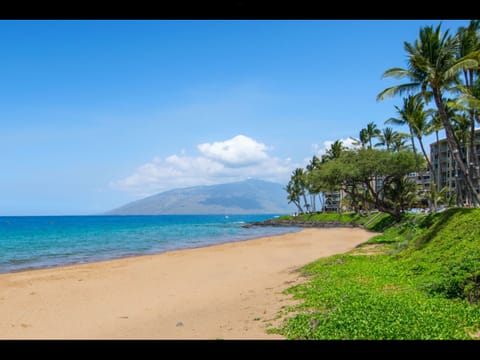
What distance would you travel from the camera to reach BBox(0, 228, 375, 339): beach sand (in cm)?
751

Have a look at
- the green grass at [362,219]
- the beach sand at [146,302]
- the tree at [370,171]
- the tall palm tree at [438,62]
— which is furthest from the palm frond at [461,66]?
the green grass at [362,219]

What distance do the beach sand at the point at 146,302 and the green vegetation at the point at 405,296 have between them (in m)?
0.88

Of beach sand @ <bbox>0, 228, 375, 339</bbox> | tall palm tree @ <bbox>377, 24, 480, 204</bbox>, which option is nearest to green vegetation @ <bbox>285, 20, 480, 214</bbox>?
tall palm tree @ <bbox>377, 24, 480, 204</bbox>

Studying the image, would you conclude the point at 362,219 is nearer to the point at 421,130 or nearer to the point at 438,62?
the point at 421,130

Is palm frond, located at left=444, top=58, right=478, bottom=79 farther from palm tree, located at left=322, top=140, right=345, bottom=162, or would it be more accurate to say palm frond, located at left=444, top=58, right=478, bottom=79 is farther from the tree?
palm tree, located at left=322, top=140, right=345, bottom=162

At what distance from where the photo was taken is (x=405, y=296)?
7418mm

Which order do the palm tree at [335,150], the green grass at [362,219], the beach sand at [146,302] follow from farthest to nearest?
1. the palm tree at [335,150]
2. the green grass at [362,219]
3. the beach sand at [146,302]

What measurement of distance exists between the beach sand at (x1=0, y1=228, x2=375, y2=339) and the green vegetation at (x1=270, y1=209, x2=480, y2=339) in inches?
34.6

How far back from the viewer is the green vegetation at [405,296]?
18.1 feet

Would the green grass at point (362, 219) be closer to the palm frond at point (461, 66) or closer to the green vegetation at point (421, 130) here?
the green vegetation at point (421, 130)
